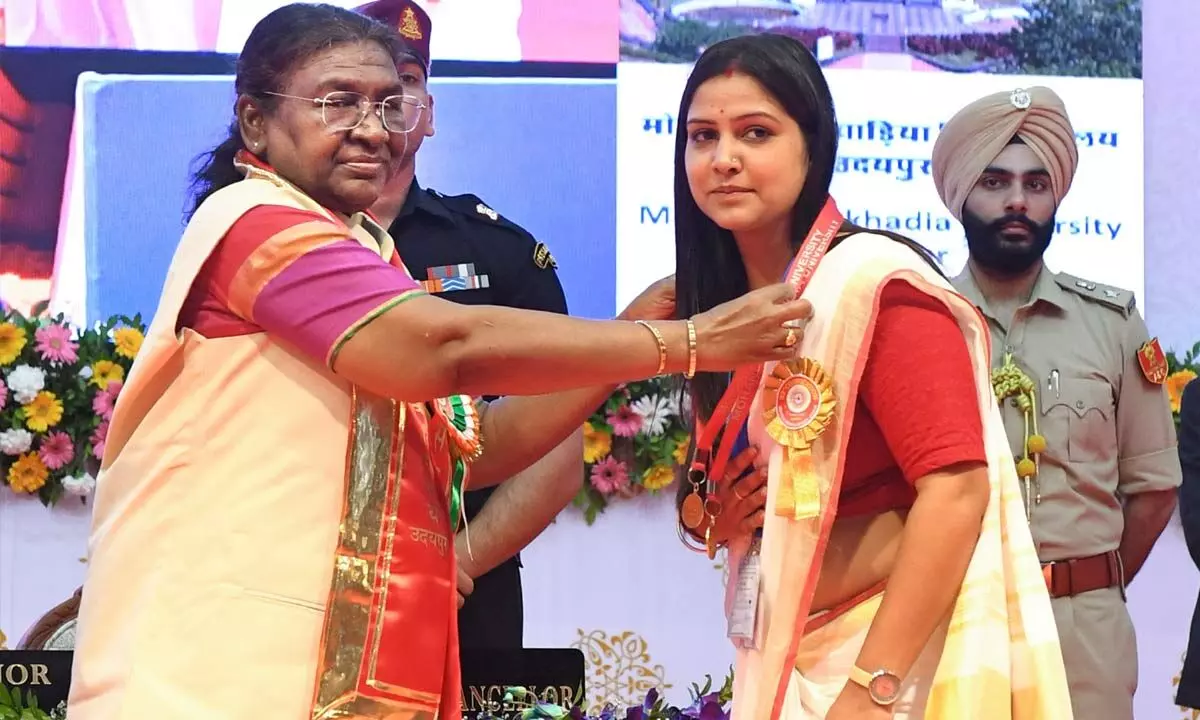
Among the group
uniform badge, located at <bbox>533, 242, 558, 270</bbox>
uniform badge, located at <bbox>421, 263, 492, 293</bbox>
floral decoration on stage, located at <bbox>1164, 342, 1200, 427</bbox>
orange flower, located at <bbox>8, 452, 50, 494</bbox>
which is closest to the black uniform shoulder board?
uniform badge, located at <bbox>533, 242, 558, 270</bbox>

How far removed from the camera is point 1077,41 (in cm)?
500

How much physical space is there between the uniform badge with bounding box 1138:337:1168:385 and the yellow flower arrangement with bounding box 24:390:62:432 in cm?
295

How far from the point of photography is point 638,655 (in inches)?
178

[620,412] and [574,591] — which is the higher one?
[620,412]

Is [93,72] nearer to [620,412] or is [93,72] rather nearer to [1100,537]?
[620,412]

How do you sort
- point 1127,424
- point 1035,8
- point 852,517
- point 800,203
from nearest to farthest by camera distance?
point 852,517 < point 800,203 < point 1127,424 < point 1035,8

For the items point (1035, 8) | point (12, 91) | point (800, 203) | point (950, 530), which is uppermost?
point (1035, 8)

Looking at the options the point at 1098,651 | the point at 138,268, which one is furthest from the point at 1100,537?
the point at 138,268

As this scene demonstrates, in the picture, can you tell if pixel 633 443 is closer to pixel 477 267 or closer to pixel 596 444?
pixel 596 444

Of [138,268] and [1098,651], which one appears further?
[138,268]

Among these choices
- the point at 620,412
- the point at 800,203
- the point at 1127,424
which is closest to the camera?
the point at 800,203

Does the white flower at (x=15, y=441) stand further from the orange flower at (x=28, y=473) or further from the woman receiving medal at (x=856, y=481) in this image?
the woman receiving medal at (x=856, y=481)

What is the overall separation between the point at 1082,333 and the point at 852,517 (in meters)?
1.83

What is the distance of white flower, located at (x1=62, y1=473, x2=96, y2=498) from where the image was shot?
4367 millimetres
